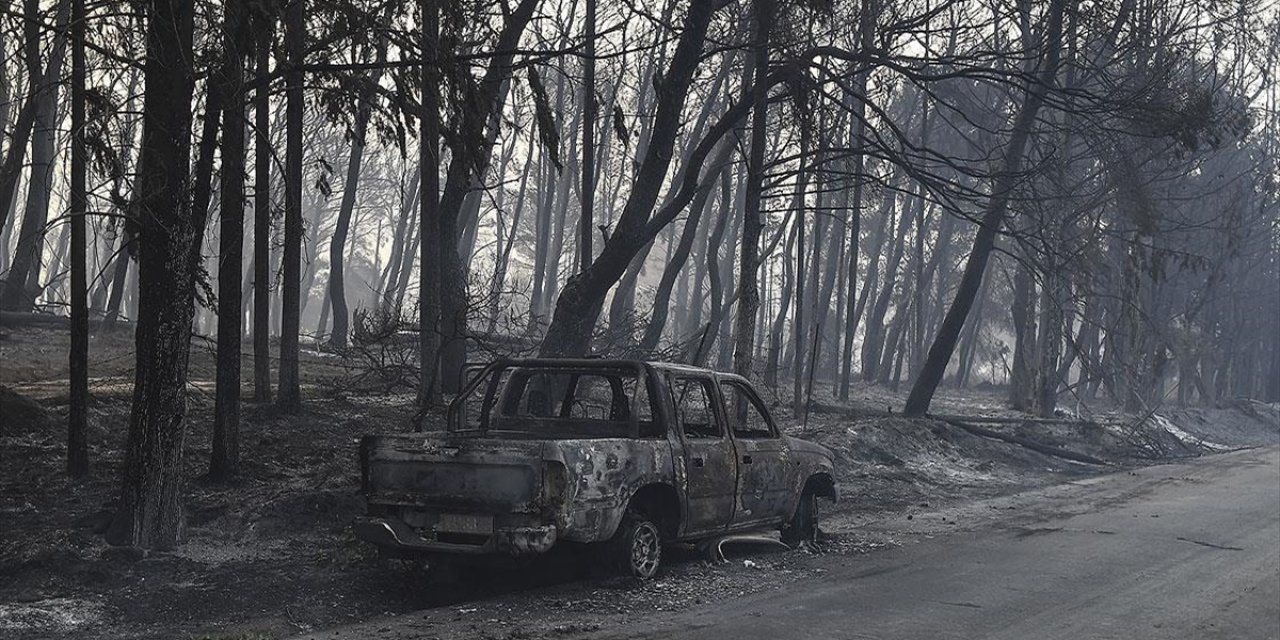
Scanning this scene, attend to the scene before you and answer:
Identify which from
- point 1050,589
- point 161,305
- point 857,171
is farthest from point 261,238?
point 857,171

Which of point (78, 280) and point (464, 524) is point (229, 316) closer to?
point (78, 280)

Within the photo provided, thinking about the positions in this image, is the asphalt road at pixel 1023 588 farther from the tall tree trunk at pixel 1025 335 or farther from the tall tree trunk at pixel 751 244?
the tall tree trunk at pixel 1025 335

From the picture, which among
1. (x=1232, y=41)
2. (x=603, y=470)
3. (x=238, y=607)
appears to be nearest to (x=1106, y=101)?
A: (x=603, y=470)

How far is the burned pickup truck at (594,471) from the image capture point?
824cm

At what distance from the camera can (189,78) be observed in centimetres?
895

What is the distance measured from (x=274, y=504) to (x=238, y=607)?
9.79 feet

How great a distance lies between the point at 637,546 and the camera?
29.6 feet

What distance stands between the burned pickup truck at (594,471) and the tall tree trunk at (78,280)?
3013 millimetres

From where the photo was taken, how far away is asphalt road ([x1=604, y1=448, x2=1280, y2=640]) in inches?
311

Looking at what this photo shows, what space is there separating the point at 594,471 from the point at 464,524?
95 centimetres

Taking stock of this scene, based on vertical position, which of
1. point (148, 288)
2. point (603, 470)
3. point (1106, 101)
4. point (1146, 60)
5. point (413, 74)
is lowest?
point (603, 470)

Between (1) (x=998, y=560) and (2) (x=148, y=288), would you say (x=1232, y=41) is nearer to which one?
(1) (x=998, y=560)

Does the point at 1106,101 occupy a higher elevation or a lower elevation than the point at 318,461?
higher

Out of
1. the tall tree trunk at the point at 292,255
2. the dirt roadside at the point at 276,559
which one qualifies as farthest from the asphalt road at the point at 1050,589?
the tall tree trunk at the point at 292,255
